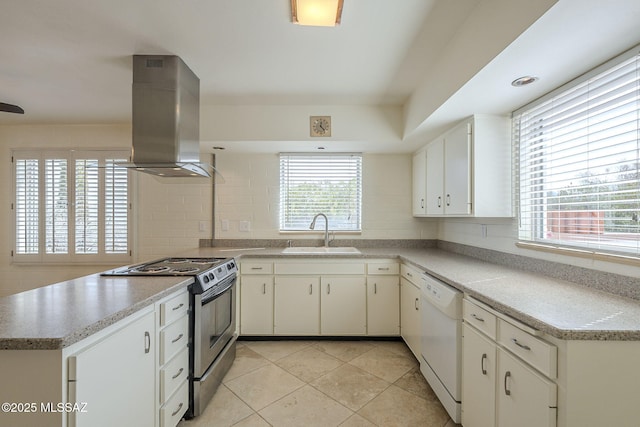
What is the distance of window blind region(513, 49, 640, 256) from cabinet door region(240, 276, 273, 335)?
231cm

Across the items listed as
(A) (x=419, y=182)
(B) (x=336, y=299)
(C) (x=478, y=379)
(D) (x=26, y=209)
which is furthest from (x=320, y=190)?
(D) (x=26, y=209)

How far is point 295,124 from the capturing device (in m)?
2.86

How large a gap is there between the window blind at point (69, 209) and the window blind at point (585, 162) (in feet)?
13.3

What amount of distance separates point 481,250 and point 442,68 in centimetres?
159

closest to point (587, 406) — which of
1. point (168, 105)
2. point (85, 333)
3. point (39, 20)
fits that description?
point (85, 333)

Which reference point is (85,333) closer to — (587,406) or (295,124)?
(587,406)

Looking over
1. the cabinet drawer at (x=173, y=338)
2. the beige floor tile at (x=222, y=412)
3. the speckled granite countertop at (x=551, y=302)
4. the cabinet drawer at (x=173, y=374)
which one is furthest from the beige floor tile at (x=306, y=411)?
the speckled granite countertop at (x=551, y=302)

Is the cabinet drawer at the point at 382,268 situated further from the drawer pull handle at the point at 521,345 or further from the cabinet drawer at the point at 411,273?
the drawer pull handle at the point at 521,345

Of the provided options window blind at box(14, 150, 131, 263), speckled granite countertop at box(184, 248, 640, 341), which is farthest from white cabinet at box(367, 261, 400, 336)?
window blind at box(14, 150, 131, 263)

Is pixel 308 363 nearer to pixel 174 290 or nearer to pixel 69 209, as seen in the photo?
pixel 174 290

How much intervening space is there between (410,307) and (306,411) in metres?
1.27

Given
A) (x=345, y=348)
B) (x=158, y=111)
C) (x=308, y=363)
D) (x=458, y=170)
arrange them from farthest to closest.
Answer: (x=345, y=348)
(x=308, y=363)
(x=458, y=170)
(x=158, y=111)

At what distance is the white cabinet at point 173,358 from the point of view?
4.99ft

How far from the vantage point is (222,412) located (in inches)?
73.4
